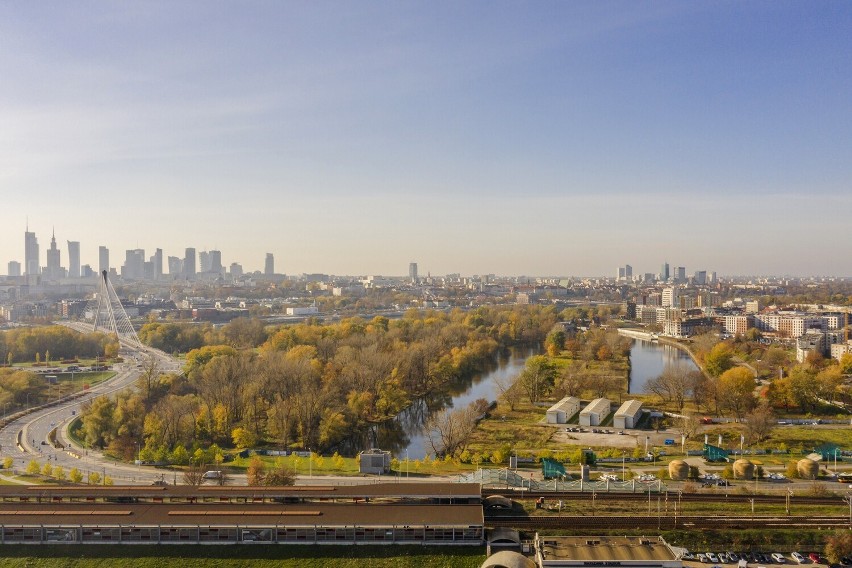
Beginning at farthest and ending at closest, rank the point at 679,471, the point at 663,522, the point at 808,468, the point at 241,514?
the point at 808,468
the point at 679,471
the point at 663,522
the point at 241,514

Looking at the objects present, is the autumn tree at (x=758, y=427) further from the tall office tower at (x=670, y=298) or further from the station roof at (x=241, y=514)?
the tall office tower at (x=670, y=298)

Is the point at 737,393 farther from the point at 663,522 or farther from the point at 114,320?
the point at 114,320

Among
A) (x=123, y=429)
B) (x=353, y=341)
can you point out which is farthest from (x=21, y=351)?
(x=123, y=429)

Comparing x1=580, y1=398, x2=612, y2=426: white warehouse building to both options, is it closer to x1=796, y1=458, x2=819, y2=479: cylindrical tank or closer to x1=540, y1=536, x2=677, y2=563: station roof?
x1=796, y1=458, x2=819, y2=479: cylindrical tank

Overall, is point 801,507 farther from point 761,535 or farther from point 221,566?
point 221,566

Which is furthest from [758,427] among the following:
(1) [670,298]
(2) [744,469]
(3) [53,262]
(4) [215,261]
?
(4) [215,261]

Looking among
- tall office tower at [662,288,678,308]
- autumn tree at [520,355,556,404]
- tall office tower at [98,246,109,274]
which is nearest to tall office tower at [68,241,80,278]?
tall office tower at [98,246,109,274]
